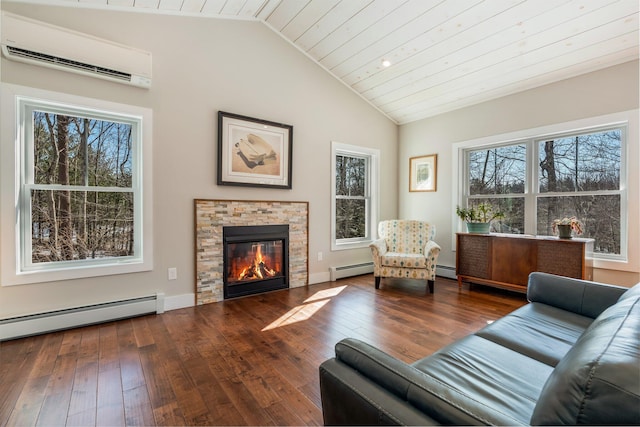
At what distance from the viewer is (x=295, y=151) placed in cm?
402

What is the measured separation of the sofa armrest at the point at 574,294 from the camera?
5.73ft

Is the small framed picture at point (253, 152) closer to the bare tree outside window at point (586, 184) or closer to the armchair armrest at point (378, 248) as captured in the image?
the armchair armrest at point (378, 248)

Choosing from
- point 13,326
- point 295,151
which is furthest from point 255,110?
point 13,326

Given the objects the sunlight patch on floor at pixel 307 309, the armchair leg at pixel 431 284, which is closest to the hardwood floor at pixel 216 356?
the sunlight patch on floor at pixel 307 309

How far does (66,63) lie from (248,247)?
2400 mm

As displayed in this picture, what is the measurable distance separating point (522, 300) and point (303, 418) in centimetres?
316

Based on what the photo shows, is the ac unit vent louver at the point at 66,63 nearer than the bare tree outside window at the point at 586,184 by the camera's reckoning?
Yes

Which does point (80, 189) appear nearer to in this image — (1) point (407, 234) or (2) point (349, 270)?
(2) point (349, 270)

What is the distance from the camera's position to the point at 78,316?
261cm

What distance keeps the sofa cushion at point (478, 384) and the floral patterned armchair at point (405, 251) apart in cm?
225

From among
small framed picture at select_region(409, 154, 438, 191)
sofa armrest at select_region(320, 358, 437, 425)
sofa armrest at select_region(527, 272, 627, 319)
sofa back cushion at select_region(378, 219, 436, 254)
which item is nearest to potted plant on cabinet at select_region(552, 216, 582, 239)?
sofa back cushion at select_region(378, 219, 436, 254)

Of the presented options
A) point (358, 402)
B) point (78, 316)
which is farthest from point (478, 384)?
point (78, 316)

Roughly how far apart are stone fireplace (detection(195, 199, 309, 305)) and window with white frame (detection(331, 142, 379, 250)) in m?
0.68

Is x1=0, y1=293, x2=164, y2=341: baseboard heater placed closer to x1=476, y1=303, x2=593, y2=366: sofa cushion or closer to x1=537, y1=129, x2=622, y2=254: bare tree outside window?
x1=476, y1=303, x2=593, y2=366: sofa cushion
